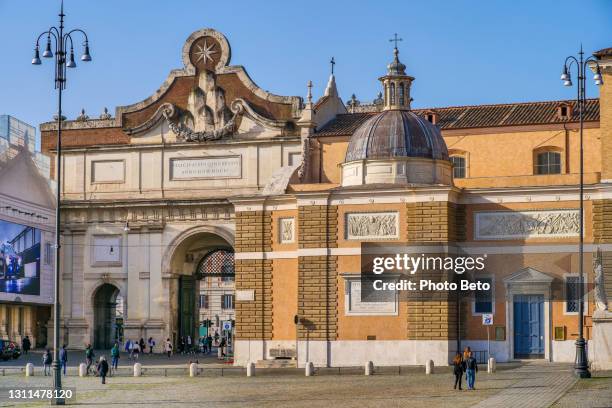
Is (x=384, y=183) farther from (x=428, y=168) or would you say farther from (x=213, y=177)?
(x=213, y=177)

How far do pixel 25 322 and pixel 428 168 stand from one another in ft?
105

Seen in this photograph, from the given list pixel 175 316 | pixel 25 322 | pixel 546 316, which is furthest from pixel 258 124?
pixel 546 316

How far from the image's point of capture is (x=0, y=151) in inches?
3009

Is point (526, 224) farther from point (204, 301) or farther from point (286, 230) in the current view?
point (204, 301)

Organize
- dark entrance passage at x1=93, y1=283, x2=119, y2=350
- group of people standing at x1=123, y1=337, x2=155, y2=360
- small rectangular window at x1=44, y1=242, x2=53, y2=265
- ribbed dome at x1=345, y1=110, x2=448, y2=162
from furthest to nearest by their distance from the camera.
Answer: small rectangular window at x1=44, y1=242, x2=53, y2=265 → dark entrance passage at x1=93, y1=283, x2=119, y2=350 → group of people standing at x1=123, y1=337, x2=155, y2=360 → ribbed dome at x1=345, y1=110, x2=448, y2=162

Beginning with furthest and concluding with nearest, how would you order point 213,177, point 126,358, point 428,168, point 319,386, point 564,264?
point 213,177
point 126,358
point 428,168
point 564,264
point 319,386

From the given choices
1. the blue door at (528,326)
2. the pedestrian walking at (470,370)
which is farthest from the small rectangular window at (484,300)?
the pedestrian walking at (470,370)

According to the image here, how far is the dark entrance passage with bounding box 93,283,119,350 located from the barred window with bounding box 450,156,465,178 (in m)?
23.4

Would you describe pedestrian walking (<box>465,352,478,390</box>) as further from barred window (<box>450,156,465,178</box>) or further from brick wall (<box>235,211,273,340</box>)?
barred window (<box>450,156,465,178</box>)

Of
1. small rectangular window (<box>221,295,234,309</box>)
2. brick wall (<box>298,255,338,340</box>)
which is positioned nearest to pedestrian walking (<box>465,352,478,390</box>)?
brick wall (<box>298,255,338,340</box>)

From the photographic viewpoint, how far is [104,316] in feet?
266

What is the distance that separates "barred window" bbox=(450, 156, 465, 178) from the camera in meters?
67.6

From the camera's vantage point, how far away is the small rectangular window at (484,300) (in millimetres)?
56375

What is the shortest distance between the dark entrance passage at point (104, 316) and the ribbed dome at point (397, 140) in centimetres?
2512
